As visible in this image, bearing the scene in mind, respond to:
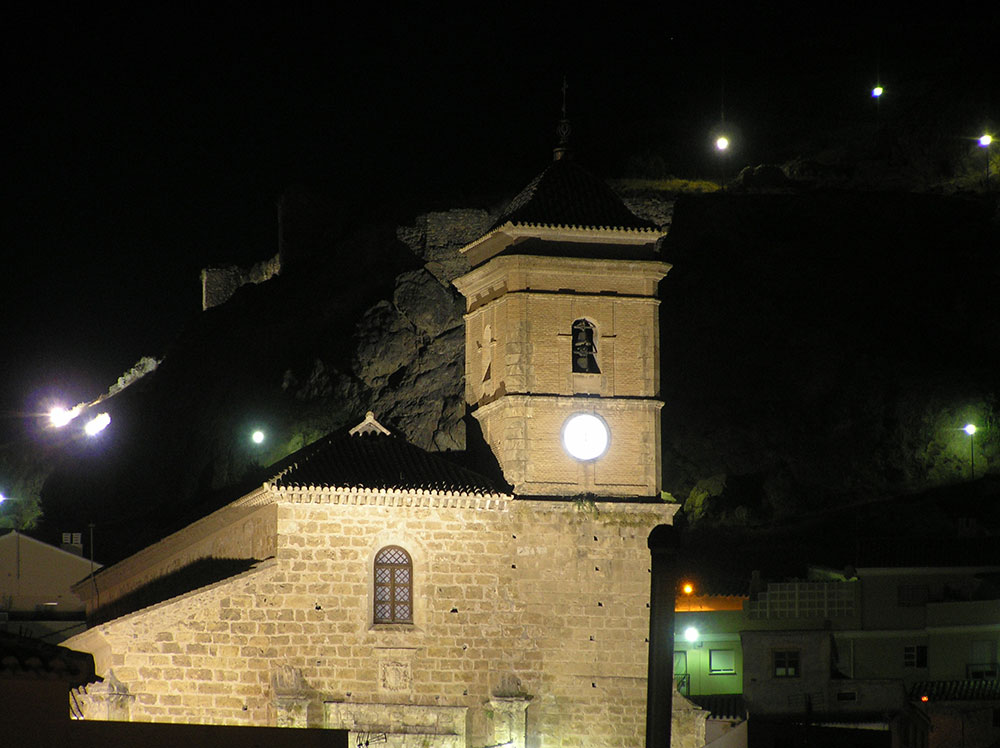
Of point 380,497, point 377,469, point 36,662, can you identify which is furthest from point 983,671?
point 36,662

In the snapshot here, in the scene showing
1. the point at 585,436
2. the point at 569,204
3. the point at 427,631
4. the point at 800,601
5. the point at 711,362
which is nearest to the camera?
the point at 427,631

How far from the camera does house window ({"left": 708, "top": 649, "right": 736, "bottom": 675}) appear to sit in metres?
47.8

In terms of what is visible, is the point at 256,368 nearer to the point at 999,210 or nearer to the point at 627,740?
the point at 999,210

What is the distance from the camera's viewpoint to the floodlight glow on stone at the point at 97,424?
→ 237ft

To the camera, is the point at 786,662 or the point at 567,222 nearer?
the point at 567,222

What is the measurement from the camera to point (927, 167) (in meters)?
74.6

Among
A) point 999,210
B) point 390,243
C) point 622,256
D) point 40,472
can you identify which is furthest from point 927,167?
point 622,256

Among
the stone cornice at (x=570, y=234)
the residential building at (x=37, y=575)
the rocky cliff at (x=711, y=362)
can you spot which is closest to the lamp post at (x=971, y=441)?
the rocky cliff at (x=711, y=362)

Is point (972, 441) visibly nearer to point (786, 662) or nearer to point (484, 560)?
point (786, 662)

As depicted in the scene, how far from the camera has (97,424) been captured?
72.9 meters

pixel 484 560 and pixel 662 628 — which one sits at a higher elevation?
pixel 484 560

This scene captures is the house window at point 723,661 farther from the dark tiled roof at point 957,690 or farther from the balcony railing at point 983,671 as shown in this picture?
the balcony railing at point 983,671

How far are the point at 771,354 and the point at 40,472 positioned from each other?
2877 cm

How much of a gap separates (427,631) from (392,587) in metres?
1.02
